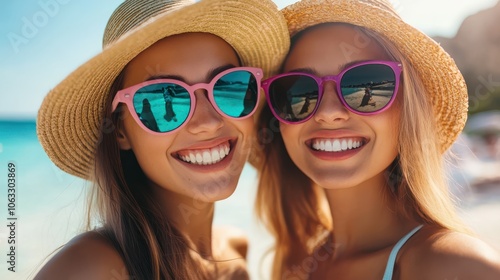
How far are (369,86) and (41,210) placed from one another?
10648 mm

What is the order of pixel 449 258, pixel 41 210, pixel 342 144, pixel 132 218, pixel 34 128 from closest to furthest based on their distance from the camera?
pixel 449 258, pixel 132 218, pixel 342 144, pixel 41 210, pixel 34 128

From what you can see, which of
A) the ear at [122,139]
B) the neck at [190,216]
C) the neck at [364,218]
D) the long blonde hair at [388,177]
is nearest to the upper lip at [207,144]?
the ear at [122,139]

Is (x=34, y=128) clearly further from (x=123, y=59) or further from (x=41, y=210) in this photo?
(x=123, y=59)

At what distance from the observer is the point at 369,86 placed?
2412mm

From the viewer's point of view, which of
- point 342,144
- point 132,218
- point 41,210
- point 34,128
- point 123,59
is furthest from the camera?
point 34,128

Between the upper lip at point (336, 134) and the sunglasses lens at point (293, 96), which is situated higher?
the sunglasses lens at point (293, 96)

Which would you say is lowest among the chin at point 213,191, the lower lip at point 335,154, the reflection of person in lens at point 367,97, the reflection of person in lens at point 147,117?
the chin at point 213,191

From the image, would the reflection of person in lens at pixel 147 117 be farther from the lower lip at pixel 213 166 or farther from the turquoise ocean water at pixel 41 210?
the turquoise ocean water at pixel 41 210

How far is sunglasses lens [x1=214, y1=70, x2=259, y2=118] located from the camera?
7.91 ft

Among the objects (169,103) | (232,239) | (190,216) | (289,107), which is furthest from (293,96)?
(232,239)

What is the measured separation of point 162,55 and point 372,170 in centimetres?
116

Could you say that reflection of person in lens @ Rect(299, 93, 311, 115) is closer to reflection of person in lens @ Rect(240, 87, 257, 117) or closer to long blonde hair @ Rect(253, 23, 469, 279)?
reflection of person in lens @ Rect(240, 87, 257, 117)

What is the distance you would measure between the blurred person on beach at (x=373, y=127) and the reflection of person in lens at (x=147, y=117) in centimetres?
66

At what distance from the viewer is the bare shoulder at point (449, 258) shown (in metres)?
1.90
